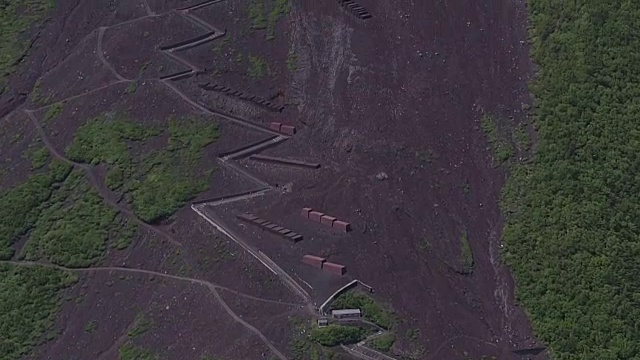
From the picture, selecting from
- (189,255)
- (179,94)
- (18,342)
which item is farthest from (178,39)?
(18,342)

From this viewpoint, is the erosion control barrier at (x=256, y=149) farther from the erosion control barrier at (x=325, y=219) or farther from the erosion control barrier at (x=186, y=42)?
the erosion control barrier at (x=186, y=42)

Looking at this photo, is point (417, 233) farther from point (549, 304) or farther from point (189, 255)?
point (189, 255)

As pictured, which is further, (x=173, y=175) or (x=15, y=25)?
(x=15, y=25)

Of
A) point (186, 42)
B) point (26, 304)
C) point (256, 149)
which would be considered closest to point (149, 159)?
point (256, 149)

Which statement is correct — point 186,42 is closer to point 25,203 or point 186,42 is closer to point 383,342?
point 25,203

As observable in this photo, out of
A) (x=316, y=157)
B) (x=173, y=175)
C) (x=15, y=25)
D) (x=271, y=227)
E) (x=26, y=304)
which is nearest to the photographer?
(x=26, y=304)

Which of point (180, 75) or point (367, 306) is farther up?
point (180, 75)

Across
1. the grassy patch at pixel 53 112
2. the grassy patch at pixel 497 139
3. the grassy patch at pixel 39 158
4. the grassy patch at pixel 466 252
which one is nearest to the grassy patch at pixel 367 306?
the grassy patch at pixel 466 252

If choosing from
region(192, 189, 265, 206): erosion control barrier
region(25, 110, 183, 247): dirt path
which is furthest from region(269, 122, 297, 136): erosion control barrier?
region(25, 110, 183, 247): dirt path
